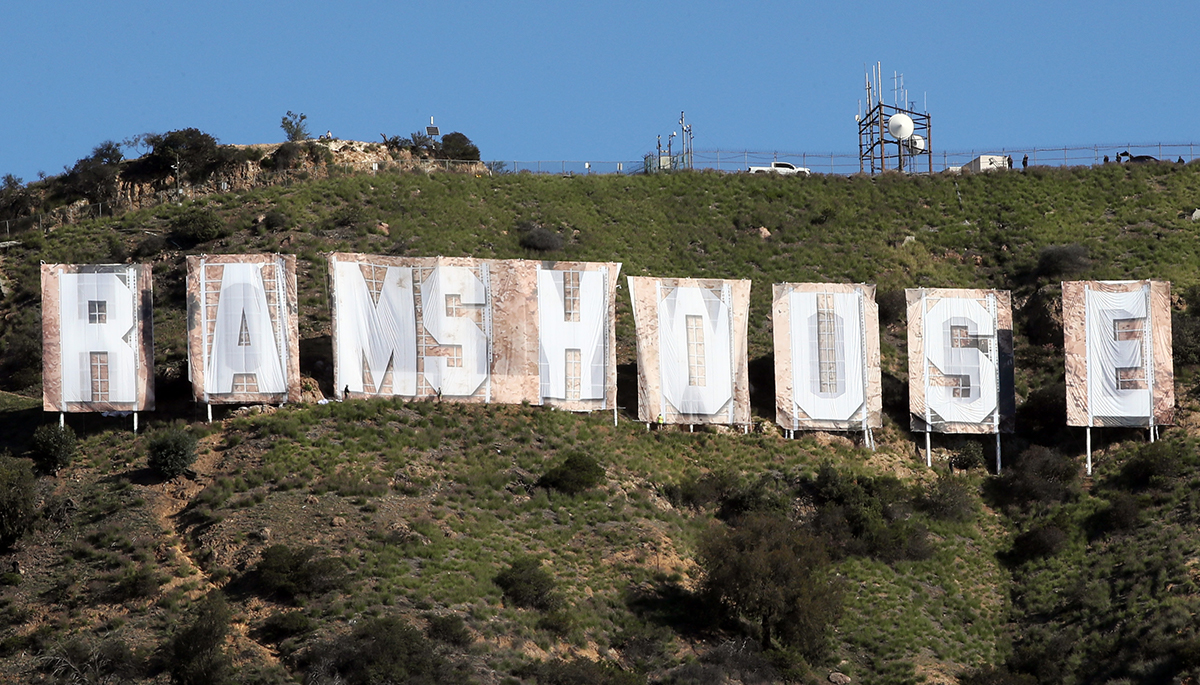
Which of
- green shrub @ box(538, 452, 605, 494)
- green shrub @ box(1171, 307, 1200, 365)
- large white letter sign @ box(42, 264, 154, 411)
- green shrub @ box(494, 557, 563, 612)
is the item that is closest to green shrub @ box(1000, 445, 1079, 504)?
green shrub @ box(1171, 307, 1200, 365)

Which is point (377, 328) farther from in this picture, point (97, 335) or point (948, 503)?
point (948, 503)

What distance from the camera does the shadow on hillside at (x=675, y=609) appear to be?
152ft

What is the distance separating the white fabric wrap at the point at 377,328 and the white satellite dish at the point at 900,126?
36733mm

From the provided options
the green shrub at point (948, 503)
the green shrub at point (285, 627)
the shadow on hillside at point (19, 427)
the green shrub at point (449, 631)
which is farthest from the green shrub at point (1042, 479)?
the shadow on hillside at point (19, 427)

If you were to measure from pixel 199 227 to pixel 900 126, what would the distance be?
3840 centimetres

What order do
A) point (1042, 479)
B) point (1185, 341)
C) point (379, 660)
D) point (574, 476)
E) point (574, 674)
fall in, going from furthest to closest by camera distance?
1. point (1185, 341)
2. point (1042, 479)
3. point (574, 476)
4. point (574, 674)
5. point (379, 660)

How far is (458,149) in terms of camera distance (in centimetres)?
8112

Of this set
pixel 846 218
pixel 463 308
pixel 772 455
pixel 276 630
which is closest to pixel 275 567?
pixel 276 630

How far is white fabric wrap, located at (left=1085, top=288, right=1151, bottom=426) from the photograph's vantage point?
5797 centimetres

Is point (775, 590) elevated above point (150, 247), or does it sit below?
below

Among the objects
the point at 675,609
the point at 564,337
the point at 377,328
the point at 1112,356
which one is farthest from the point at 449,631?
the point at 1112,356

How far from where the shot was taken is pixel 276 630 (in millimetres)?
42031

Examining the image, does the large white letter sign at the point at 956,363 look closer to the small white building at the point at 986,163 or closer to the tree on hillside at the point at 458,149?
the small white building at the point at 986,163

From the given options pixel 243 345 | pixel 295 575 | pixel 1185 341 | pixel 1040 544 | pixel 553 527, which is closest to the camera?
pixel 295 575
